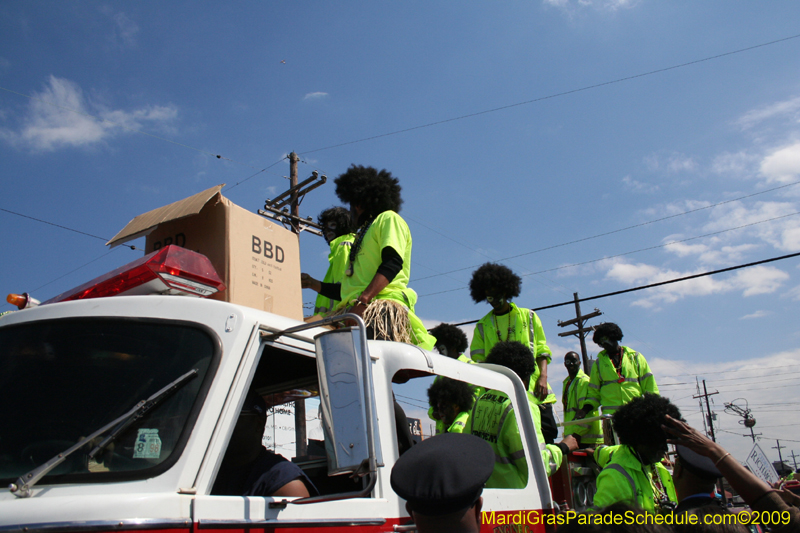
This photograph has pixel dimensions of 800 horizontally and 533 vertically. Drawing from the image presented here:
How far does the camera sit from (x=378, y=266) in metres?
3.94

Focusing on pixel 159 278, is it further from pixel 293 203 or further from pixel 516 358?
pixel 293 203

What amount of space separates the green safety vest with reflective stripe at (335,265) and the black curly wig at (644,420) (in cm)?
221

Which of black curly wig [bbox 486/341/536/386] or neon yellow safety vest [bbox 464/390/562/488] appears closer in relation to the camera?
neon yellow safety vest [bbox 464/390/562/488]

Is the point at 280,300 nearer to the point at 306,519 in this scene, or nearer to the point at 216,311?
the point at 216,311

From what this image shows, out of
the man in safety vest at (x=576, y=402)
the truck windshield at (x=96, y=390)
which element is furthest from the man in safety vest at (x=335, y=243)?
the man in safety vest at (x=576, y=402)

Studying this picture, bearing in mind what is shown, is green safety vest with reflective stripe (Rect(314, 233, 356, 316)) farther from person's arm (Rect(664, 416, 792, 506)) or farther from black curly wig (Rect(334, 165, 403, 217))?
person's arm (Rect(664, 416, 792, 506))

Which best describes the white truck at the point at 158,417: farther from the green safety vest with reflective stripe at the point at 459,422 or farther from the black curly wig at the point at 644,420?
the black curly wig at the point at 644,420

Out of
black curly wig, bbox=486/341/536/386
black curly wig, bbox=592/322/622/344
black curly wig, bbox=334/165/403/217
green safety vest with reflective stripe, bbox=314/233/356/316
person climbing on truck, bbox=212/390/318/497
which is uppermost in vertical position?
black curly wig, bbox=334/165/403/217

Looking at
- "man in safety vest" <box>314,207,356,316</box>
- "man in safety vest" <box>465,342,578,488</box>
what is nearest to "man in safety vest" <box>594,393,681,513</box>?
"man in safety vest" <box>465,342,578,488</box>

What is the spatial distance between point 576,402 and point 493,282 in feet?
9.87

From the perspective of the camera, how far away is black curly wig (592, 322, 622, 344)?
7105 mm

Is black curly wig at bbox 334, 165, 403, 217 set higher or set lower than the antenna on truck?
lower

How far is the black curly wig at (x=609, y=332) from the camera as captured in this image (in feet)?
23.3

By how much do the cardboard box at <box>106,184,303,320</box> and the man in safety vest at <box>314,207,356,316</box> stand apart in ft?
2.88
